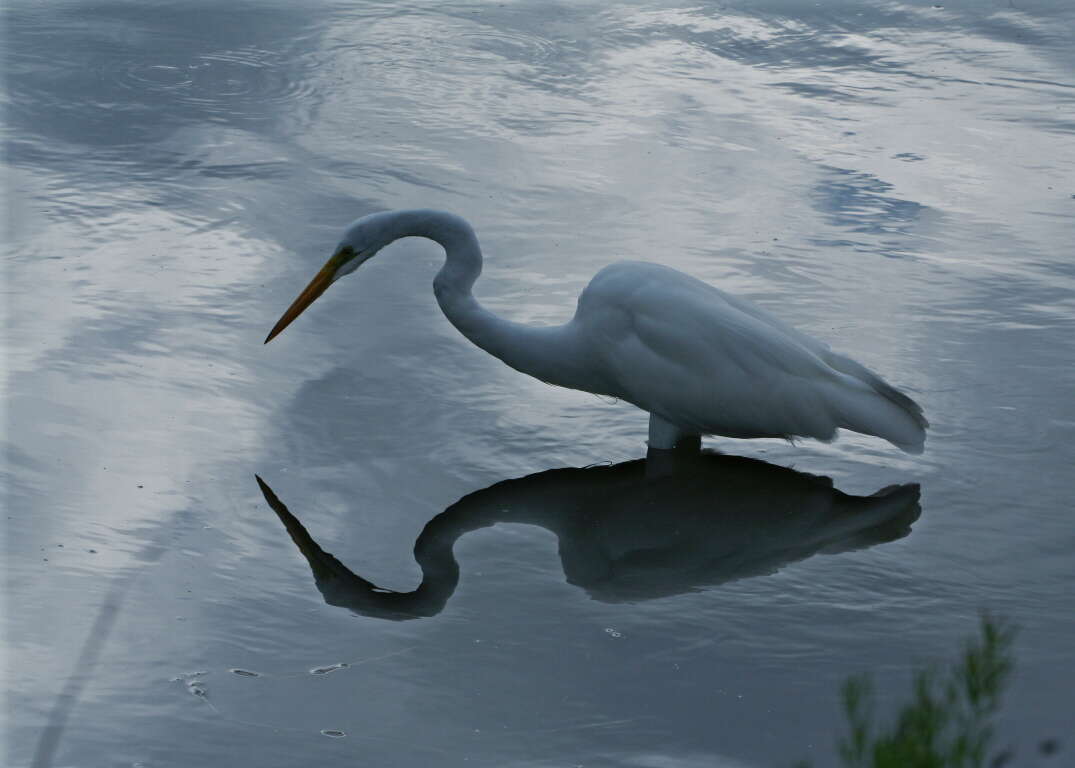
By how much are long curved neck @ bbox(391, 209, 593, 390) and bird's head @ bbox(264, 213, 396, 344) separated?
49 millimetres

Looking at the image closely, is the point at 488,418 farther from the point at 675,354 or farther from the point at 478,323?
the point at 675,354

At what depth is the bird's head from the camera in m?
4.26

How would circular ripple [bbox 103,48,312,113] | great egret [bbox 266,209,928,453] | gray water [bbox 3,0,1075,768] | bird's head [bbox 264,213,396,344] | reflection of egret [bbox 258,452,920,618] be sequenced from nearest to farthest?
1. gray water [bbox 3,0,1075,768]
2. reflection of egret [bbox 258,452,920,618]
3. great egret [bbox 266,209,928,453]
4. bird's head [bbox 264,213,396,344]
5. circular ripple [bbox 103,48,312,113]

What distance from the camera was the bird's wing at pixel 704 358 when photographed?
4094mm

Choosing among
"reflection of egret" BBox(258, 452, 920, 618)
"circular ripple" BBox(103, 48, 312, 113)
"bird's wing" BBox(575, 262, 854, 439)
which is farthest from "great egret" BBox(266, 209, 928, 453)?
"circular ripple" BBox(103, 48, 312, 113)

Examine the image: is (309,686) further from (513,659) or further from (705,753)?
(705,753)

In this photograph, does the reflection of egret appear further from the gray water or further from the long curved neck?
the long curved neck

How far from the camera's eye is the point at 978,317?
522 centimetres

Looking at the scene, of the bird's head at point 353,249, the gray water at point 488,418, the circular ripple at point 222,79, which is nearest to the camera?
the gray water at point 488,418

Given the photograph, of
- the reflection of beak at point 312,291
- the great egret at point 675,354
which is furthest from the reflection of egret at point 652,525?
the reflection of beak at point 312,291

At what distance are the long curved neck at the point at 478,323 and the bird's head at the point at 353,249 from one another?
0.16 feet

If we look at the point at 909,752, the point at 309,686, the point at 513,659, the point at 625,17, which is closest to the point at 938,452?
the point at 513,659

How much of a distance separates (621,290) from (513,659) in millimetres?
1356

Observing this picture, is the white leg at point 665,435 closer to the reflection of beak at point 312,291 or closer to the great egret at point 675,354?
the great egret at point 675,354
